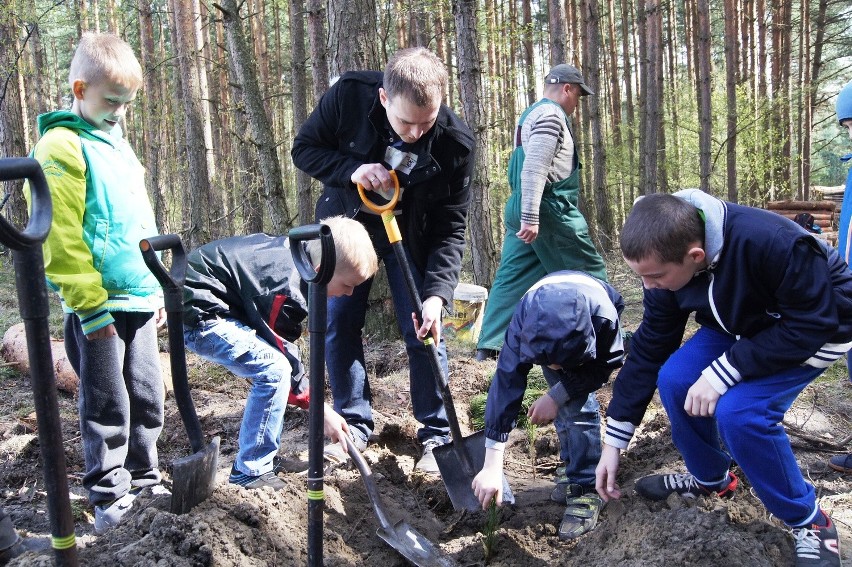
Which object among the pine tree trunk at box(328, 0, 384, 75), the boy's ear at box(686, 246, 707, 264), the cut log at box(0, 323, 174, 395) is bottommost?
the cut log at box(0, 323, 174, 395)

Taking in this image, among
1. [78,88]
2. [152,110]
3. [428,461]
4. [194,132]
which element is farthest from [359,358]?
[152,110]

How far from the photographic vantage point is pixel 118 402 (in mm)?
2918

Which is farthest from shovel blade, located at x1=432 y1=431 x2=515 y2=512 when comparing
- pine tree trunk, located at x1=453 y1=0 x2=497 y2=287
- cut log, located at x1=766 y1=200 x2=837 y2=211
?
cut log, located at x1=766 y1=200 x2=837 y2=211

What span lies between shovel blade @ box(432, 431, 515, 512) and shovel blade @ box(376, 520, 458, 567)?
0.33 metres

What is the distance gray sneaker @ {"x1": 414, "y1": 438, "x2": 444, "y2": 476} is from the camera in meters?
3.64

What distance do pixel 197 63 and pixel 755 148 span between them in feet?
43.9

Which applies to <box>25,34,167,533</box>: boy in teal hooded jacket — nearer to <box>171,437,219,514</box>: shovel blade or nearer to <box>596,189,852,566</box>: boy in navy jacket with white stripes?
<box>171,437,219,514</box>: shovel blade

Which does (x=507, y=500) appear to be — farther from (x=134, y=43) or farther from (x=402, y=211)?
(x=134, y=43)

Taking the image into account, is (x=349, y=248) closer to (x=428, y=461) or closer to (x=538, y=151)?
(x=428, y=461)

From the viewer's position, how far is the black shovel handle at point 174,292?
2.18 meters

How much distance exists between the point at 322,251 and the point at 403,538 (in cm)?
134

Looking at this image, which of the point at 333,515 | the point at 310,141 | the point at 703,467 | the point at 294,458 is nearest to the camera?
the point at 703,467

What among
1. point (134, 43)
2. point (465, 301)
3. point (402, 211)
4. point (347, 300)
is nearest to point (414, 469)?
point (347, 300)

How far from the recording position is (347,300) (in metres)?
3.60
